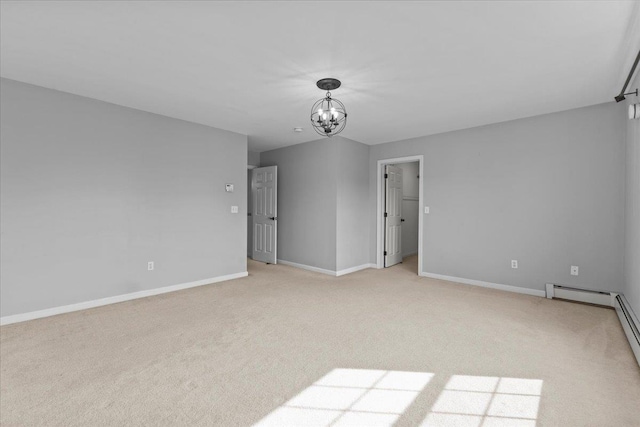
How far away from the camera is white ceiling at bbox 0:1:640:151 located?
2.02 meters

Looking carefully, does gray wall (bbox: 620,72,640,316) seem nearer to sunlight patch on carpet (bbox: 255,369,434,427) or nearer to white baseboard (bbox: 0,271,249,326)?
sunlight patch on carpet (bbox: 255,369,434,427)

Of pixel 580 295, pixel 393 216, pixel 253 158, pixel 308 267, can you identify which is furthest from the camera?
pixel 253 158

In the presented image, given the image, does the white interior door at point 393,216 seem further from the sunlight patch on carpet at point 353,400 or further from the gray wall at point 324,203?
the sunlight patch on carpet at point 353,400

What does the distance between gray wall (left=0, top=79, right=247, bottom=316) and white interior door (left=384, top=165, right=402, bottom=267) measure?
9.68 ft

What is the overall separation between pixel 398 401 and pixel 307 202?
4.20 metres

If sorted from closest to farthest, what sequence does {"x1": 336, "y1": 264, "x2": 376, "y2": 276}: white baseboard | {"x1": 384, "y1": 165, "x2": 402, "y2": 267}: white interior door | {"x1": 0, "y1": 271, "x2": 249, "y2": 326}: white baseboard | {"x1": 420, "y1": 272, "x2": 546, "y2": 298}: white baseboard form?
{"x1": 0, "y1": 271, "x2": 249, "y2": 326}: white baseboard, {"x1": 420, "y1": 272, "x2": 546, "y2": 298}: white baseboard, {"x1": 336, "y1": 264, "x2": 376, "y2": 276}: white baseboard, {"x1": 384, "y1": 165, "x2": 402, "y2": 267}: white interior door

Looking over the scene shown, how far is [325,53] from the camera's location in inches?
99.4

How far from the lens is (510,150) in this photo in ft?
14.2

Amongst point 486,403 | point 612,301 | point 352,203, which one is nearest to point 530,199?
point 612,301

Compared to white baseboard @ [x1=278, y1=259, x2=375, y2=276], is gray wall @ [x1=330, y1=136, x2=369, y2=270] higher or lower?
higher

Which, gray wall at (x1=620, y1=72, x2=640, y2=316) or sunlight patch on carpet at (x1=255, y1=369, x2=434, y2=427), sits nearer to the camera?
sunlight patch on carpet at (x1=255, y1=369, x2=434, y2=427)

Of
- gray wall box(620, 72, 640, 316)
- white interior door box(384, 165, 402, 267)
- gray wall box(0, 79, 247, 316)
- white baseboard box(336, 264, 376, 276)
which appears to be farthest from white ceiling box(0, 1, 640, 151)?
white baseboard box(336, 264, 376, 276)

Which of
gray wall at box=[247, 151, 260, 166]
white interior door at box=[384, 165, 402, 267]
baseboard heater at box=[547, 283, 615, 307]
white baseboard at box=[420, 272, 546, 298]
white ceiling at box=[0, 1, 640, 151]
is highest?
white ceiling at box=[0, 1, 640, 151]

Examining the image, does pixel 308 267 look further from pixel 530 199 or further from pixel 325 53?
pixel 325 53
